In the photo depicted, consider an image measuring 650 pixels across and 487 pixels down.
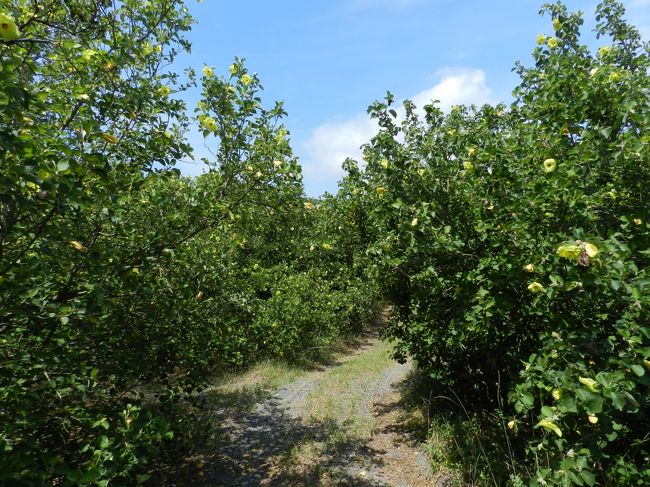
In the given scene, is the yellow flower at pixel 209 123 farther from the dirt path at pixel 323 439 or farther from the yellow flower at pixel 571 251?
the dirt path at pixel 323 439

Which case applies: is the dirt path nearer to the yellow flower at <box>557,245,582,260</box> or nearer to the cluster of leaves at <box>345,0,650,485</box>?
the cluster of leaves at <box>345,0,650,485</box>

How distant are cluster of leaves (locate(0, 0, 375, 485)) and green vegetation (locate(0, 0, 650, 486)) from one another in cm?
2

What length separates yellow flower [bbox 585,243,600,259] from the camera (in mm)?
1864

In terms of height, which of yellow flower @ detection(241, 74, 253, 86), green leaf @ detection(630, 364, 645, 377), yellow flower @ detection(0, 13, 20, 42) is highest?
yellow flower @ detection(241, 74, 253, 86)

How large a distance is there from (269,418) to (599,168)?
5158mm

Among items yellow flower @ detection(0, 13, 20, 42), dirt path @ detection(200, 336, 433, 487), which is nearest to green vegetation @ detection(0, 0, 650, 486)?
yellow flower @ detection(0, 13, 20, 42)

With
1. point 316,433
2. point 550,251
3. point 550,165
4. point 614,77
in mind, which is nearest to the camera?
point 550,251

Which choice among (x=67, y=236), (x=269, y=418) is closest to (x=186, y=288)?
(x=67, y=236)

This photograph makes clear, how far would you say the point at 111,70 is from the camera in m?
2.53

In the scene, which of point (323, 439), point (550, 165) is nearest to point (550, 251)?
point (550, 165)

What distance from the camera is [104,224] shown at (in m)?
2.86

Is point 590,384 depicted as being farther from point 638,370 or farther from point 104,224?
point 104,224

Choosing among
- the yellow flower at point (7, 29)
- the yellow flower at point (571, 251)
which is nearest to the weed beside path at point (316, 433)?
the yellow flower at point (571, 251)

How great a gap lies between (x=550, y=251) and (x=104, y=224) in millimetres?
3135
